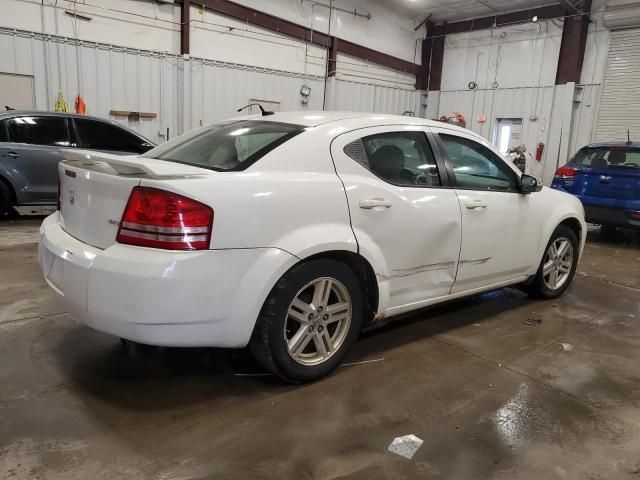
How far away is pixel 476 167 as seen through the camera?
3.57 metres

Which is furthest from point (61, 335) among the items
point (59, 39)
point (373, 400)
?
point (59, 39)

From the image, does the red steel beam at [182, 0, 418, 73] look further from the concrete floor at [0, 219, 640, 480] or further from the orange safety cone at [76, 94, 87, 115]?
the concrete floor at [0, 219, 640, 480]

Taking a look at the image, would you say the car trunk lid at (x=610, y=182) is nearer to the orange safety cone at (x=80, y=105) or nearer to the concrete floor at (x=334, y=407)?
the concrete floor at (x=334, y=407)

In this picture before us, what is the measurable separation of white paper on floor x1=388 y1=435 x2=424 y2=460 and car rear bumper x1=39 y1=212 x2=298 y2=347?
809mm

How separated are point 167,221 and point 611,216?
6841 millimetres

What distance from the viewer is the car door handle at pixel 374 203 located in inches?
106

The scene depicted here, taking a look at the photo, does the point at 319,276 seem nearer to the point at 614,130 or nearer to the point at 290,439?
the point at 290,439

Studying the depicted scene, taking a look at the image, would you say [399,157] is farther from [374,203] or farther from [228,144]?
[228,144]

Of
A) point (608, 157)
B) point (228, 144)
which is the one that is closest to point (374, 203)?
point (228, 144)

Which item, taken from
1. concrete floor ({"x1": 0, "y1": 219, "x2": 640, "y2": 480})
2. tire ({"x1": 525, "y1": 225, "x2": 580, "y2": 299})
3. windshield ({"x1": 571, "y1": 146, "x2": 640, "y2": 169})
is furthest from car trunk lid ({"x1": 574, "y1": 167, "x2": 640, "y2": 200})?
concrete floor ({"x1": 0, "y1": 219, "x2": 640, "y2": 480})

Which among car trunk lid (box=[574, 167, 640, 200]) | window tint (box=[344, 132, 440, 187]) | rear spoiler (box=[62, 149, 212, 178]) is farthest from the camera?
car trunk lid (box=[574, 167, 640, 200])

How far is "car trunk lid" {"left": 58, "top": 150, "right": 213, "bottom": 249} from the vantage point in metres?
2.24

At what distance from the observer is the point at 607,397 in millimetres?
2730

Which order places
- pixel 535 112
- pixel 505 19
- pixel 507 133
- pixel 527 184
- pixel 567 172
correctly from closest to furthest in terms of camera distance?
1. pixel 527 184
2. pixel 567 172
3. pixel 535 112
4. pixel 505 19
5. pixel 507 133
